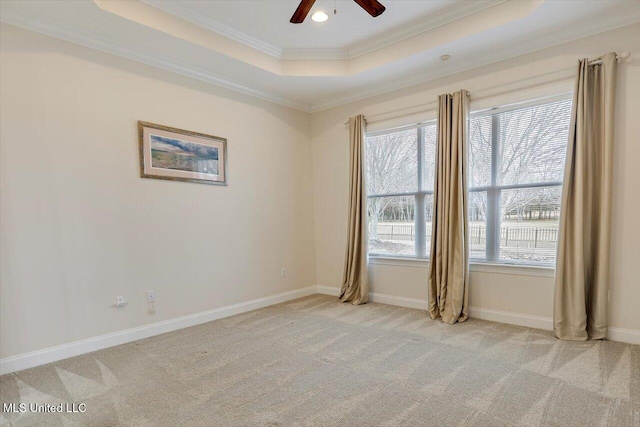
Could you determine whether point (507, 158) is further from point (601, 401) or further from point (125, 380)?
point (125, 380)

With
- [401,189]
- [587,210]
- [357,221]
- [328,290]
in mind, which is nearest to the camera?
[587,210]

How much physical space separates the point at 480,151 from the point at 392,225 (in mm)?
1391

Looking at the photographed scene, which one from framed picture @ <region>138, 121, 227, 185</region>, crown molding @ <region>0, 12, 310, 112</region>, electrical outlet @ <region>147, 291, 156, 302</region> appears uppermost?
crown molding @ <region>0, 12, 310, 112</region>

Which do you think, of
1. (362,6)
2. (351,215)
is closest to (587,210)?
(351,215)

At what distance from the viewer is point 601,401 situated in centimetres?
202

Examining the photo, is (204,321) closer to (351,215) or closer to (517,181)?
(351,215)

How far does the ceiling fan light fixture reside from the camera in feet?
9.99

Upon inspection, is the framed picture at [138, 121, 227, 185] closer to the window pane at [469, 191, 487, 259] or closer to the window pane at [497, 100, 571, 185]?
the window pane at [469, 191, 487, 259]

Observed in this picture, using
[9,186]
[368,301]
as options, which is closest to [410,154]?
[368,301]

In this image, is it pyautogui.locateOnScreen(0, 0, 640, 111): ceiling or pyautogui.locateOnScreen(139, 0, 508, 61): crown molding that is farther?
pyautogui.locateOnScreen(139, 0, 508, 61): crown molding

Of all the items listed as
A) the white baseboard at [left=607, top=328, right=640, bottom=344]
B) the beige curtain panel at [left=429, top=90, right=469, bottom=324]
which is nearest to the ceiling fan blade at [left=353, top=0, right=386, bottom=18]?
the beige curtain panel at [left=429, top=90, right=469, bottom=324]

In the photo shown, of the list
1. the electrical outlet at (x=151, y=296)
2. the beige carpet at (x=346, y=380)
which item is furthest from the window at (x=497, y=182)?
the electrical outlet at (x=151, y=296)

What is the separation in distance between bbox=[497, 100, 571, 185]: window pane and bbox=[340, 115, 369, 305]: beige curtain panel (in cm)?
162

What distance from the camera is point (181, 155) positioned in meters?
3.56
